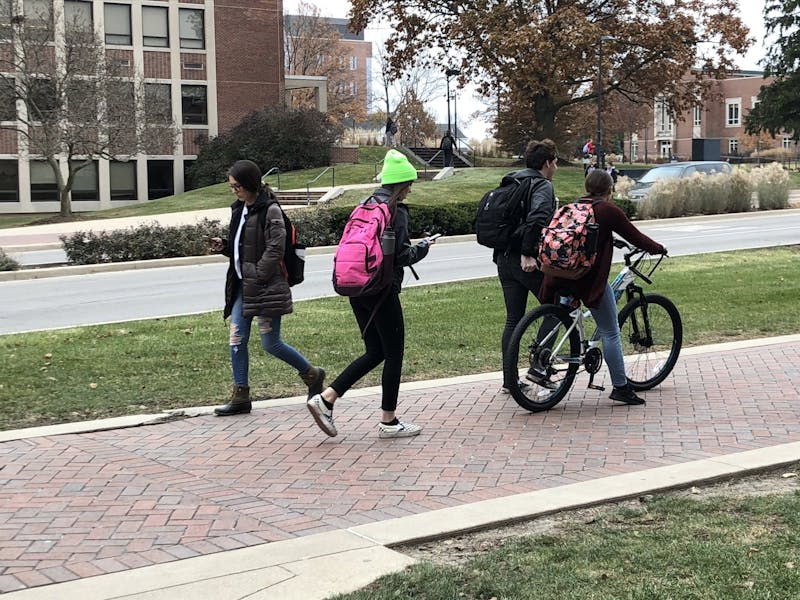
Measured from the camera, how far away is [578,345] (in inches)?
284

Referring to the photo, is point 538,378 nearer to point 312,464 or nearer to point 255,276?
point 312,464

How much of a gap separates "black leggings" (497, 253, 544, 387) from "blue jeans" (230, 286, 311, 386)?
1.51 metres

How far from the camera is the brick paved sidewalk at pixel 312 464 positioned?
4.65 meters

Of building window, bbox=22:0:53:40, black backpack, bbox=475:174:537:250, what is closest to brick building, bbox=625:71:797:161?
building window, bbox=22:0:53:40

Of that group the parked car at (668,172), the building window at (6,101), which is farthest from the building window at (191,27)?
the parked car at (668,172)

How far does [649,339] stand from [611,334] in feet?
2.38

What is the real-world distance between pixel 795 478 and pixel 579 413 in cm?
197

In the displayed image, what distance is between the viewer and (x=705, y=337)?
1003cm

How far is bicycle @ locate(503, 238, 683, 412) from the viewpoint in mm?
6969

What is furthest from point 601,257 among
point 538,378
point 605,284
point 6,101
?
point 6,101

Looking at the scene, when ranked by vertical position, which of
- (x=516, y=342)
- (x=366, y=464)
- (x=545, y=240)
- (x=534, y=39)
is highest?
(x=534, y=39)

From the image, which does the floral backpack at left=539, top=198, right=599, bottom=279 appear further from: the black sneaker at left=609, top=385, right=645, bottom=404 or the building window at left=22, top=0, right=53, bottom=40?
the building window at left=22, top=0, right=53, bottom=40

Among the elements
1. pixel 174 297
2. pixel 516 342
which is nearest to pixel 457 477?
pixel 516 342

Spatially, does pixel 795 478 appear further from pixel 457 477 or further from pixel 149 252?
pixel 149 252
